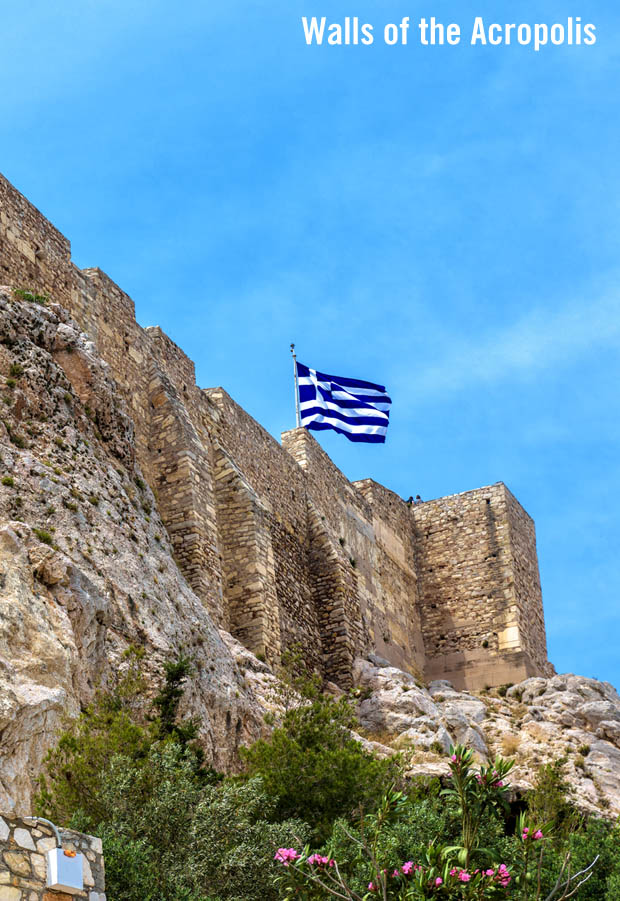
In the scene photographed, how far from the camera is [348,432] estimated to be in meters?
34.4

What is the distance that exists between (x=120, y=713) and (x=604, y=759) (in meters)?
14.3

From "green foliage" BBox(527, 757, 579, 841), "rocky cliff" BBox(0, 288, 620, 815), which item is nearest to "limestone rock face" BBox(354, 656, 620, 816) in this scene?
"rocky cliff" BBox(0, 288, 620, 815)

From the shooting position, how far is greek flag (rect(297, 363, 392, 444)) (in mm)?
34125

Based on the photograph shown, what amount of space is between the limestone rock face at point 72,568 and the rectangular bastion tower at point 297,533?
2.80 feet

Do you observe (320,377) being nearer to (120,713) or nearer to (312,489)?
(312,489)

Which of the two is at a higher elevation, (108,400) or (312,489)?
(312,489)

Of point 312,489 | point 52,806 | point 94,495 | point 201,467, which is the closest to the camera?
A: point 52,806

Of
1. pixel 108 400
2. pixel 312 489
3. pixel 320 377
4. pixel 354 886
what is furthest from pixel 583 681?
pixel 354 886

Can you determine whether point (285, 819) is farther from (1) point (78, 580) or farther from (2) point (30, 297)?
(2) point (30, 297)

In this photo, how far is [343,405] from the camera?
3469cm

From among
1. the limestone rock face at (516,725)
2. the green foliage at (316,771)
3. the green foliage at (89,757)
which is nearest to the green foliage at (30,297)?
the green foliage at (89,757)

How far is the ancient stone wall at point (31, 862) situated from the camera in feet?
30.7

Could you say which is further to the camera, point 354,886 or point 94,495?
point 94,495

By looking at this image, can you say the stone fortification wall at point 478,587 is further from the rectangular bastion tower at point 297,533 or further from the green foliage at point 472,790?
the green foliage at point 472,790
